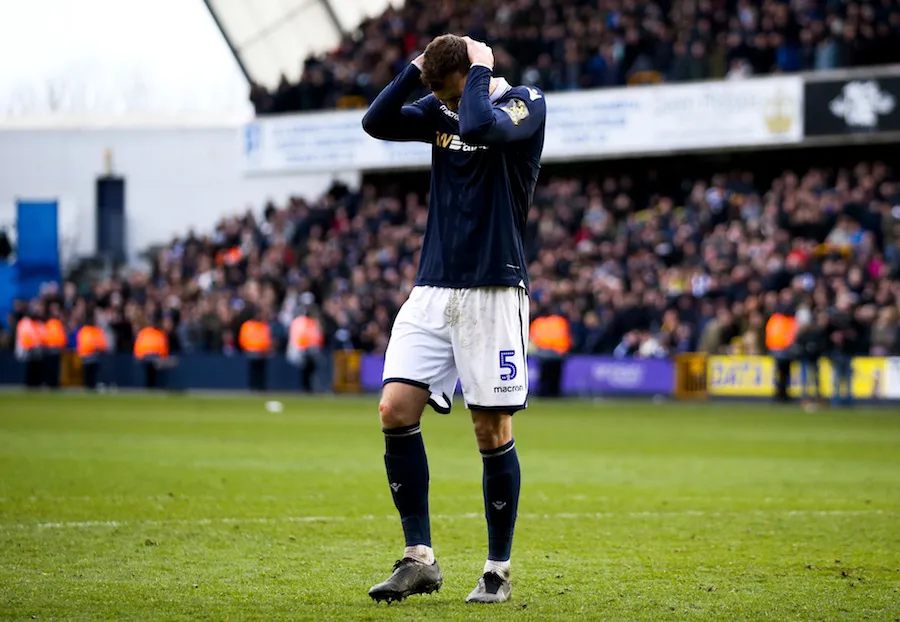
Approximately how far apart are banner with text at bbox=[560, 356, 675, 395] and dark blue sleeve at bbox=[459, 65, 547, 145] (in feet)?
68.1

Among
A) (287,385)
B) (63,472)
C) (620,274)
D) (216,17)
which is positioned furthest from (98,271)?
(63,472)

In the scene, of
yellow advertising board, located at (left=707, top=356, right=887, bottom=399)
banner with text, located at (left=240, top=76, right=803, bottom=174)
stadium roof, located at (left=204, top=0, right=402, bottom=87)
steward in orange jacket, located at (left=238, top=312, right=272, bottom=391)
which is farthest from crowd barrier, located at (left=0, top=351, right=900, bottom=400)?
stadium roof, located at (left=204, top=0, right=402, bottom=87)

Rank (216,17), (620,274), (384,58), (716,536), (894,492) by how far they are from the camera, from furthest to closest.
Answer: (216,17) < (384,58) < (620,274) < (894,492) < (716,536)

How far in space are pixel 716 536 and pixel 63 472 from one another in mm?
5516

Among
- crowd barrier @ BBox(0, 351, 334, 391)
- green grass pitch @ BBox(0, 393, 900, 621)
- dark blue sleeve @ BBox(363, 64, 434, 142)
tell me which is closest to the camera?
green grass pitch @ BBox(0, 393, 900, 621)

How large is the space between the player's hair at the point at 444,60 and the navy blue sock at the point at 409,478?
1385mm

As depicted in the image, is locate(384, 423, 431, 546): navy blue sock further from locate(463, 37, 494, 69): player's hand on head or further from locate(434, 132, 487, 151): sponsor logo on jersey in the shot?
locate(463, 37, 494, 69): player's hand on head

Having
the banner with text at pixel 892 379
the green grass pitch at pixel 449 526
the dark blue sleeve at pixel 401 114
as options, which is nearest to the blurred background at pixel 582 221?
the banner with text at pixel 892 379

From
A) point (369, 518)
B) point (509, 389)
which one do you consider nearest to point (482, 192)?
point (509, 389)

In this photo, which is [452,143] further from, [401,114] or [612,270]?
[612,270]

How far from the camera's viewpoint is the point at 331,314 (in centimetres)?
3081

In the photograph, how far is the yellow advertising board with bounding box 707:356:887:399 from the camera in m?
23.8

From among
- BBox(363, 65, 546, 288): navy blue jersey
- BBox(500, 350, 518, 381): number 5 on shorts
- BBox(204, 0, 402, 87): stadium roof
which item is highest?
BBox(204, 0, 402, 87): stadium roof

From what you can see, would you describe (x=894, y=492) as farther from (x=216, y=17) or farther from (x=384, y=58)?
(x=216, y=17)
